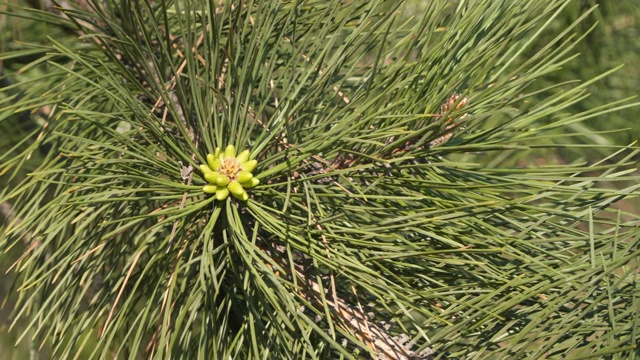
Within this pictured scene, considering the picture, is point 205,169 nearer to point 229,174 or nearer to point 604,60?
point 229,174

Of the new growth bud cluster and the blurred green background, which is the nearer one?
the new growth bud cluster

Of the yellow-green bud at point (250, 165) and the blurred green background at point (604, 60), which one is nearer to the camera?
the yellow-green bud at point (250, 165)

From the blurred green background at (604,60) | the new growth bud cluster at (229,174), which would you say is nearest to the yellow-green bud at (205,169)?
the new growth bud cluster at (229,174)

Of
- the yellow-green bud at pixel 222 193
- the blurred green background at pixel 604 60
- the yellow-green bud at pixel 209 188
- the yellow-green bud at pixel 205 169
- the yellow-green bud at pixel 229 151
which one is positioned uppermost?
the blurred green background at pixel 604 60

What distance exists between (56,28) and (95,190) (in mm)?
511

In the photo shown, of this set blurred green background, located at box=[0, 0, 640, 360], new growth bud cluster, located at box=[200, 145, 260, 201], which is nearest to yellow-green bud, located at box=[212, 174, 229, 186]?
new growth bud cluster, located at box=[200, 145, 260, 201]

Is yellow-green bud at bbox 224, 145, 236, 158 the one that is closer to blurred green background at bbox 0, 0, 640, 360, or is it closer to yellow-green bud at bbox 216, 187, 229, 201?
yellow-green bud at bbox 216, 187, 229, 201

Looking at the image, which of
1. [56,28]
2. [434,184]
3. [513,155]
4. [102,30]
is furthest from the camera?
[513,155]

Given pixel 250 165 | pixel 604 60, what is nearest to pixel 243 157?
pixel 250 165

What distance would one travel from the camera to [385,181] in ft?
1.89

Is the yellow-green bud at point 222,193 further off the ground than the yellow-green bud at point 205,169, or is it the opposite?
the yellow-green bud at point 205,169

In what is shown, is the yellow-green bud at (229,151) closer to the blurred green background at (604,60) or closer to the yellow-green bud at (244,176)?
the yellow-green bud at (244,176)

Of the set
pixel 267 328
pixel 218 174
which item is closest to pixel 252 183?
pixel 218 174

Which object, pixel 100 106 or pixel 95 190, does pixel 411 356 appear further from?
pixel 100 106
